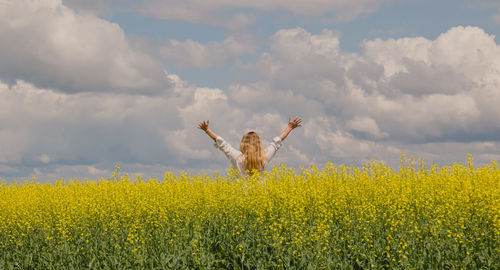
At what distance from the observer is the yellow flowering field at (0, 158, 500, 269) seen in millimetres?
7461

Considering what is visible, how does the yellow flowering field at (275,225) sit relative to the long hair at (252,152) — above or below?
below

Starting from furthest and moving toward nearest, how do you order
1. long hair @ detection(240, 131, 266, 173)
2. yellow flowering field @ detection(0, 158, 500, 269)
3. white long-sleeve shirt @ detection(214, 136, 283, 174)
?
white long-sleeve shirt @ detection(214, 136, 283, 174)
long hair @ detection(240, 131, 266, 173)
yellow flowering field @ detection(0, 158, 500, 269)

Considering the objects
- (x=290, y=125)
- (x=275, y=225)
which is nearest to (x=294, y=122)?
(x=290, y=125)

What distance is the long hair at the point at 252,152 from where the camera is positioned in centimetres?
997

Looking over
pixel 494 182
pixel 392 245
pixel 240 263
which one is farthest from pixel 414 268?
pixel 494 182

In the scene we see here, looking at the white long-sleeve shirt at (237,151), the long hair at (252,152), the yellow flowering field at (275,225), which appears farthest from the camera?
the white long-sleeve shirt at (237,151)

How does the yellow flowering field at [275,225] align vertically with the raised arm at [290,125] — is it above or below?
below

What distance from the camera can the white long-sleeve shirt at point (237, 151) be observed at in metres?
10.3

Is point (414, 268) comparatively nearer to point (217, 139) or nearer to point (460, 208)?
point (460, 208)

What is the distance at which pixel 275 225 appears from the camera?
27.5 ft

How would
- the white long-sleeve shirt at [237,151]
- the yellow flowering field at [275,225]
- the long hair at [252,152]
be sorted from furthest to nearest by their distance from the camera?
the white long-sleeve shirt at [237,151] → the long hair at [252,152] → the yellow flowering field at [275,225]

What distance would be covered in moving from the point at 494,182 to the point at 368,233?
5.76 meters

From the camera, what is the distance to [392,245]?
7320mm

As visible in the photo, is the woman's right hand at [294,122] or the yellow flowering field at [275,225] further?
the woman's right hand at [294,122]
